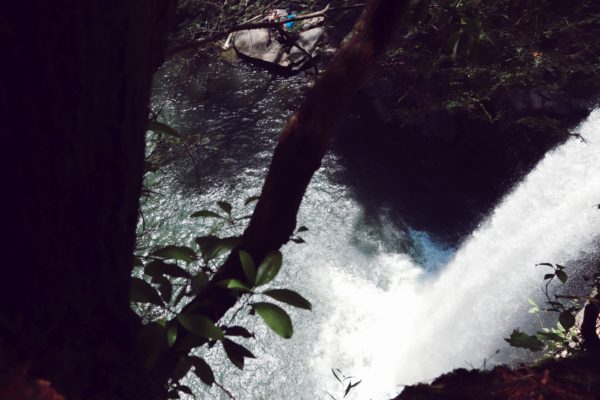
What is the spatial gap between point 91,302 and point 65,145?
348 millimetres

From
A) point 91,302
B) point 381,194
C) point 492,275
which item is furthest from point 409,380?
point 91,302

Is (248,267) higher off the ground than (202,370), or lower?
higher

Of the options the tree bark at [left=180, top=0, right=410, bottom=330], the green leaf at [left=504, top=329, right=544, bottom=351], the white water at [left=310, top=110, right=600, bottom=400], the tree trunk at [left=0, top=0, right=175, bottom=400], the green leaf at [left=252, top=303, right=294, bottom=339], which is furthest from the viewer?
the white water at [left=310, top=110, right=600, bottom=400]

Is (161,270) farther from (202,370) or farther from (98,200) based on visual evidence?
(98,200)

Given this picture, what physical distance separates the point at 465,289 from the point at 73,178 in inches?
334

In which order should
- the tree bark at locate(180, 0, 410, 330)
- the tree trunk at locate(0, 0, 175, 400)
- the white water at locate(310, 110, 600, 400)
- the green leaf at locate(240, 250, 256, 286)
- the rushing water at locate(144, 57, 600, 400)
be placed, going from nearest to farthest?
the tree trunk at locate(0, 0, 175, 400), the green leaf at locate(240, 250, 256, 286), the tree bark at locate(180, 0, 410, 330), the rushing water at locate(144, 57, 600, 400), the white water at locate(310, 110, 600, 400)

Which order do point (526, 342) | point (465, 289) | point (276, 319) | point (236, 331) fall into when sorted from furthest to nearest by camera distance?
point (465, 289) → point (526, 342) → point (236, 331) → point (276, 319)

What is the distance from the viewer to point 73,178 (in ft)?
2.21

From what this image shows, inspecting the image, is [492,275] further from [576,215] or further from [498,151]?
[498,151]

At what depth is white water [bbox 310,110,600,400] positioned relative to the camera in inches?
273

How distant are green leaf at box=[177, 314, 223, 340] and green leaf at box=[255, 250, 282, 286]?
6.1 inches

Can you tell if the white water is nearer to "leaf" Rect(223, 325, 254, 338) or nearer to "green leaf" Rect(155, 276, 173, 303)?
"leaf" Rect(223, 325, 254, 338)

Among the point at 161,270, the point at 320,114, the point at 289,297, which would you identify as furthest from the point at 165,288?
the point at 320,114

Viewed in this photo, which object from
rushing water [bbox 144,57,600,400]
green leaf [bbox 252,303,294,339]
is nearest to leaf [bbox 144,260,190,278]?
green leaf [bbox 252,303,294,339]
